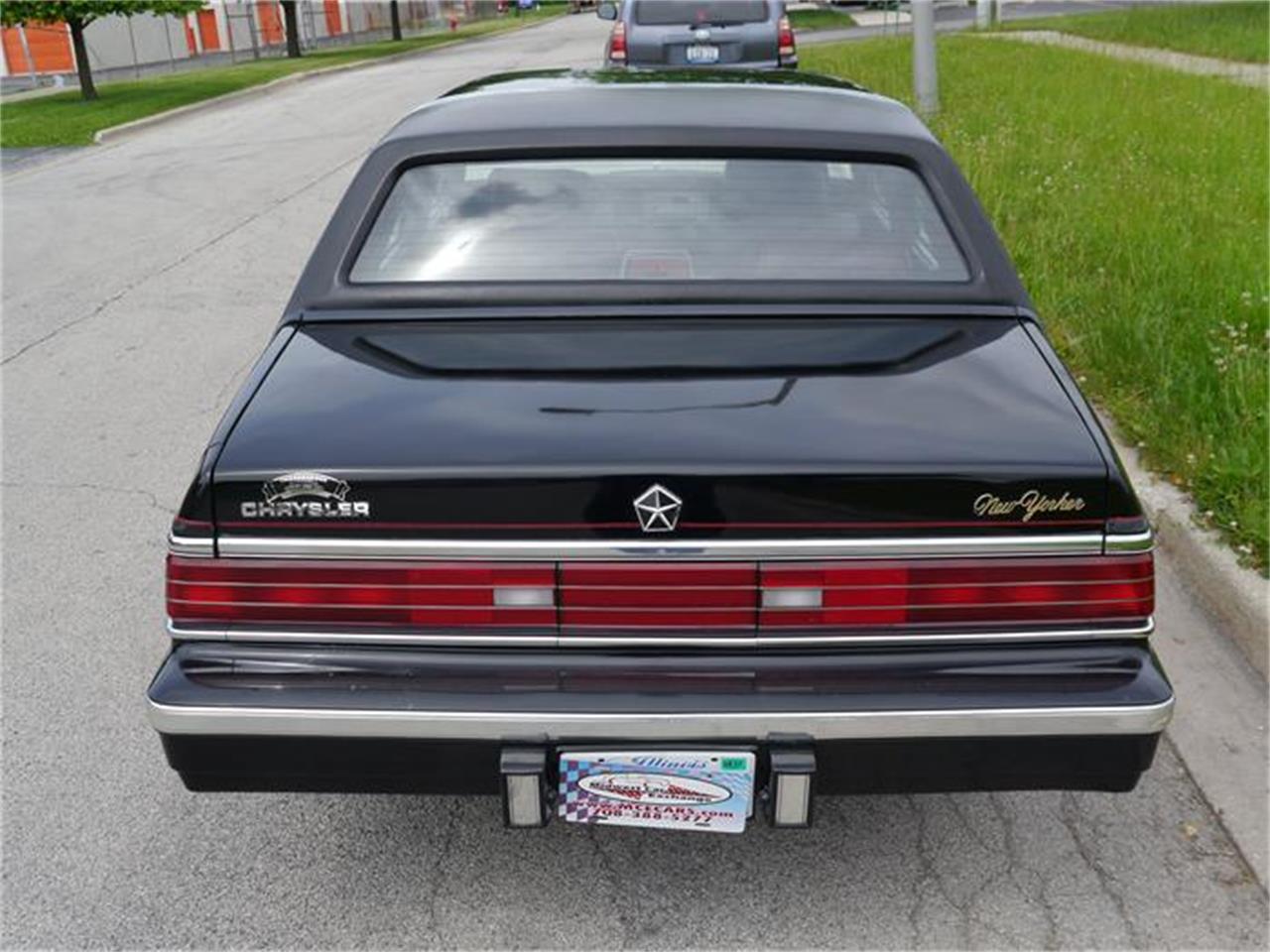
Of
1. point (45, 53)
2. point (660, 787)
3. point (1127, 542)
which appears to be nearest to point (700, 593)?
point (660, 787)

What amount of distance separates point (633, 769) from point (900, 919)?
0.78 meters

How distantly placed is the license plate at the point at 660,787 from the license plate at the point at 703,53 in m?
13.3

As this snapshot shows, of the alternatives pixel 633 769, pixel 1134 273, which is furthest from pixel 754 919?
pixel 1134 273

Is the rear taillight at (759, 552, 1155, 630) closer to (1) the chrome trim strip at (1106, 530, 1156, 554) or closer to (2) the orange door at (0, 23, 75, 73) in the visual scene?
(1) the chrome trim strip at (1106, 530, 1156, 554)

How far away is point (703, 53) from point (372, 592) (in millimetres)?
13344

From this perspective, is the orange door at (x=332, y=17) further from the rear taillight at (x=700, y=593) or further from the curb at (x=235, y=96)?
the rear taillight at (x=700, y=593)

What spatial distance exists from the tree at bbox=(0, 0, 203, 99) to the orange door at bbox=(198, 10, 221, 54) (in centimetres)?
1969

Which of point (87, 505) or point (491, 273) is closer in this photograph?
point (491, 273)

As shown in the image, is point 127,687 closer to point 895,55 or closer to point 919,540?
point 919,540

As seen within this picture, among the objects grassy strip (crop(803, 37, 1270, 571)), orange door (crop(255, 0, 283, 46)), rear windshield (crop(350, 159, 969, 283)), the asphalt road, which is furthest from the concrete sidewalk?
orange door (crop(255, 0, 283, 46))

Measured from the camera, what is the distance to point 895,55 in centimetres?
1936

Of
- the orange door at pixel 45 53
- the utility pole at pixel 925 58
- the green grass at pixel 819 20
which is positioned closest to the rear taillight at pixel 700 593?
the utility pole at pixel 925 58

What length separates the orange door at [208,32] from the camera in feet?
139

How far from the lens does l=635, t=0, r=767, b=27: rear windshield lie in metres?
14.9
